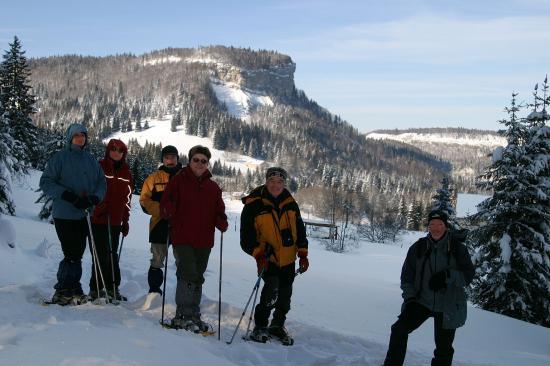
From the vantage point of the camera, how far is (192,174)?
567 cm

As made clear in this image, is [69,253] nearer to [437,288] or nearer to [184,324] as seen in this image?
[184,324]

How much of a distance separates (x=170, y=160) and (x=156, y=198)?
0.56 m

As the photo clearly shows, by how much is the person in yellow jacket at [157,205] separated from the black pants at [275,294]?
152 cm

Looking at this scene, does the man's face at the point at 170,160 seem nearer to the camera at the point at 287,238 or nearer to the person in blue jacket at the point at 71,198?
the person in blue jacket at the point at 71,198

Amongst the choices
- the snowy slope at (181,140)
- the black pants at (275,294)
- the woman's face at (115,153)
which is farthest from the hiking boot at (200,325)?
the snowy slope at (181,140)

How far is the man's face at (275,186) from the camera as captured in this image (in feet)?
19.2

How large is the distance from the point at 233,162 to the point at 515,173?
160887 millimetres

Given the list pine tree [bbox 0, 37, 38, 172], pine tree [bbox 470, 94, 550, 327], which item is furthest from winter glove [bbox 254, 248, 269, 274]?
pine tree [bbox 0, 37, 38, 172]

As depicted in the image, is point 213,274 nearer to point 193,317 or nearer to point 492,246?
point 193,317

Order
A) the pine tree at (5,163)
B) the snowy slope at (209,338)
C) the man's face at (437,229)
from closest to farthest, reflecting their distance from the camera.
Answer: the snowy slope at (209,338) < the man's face at (437,229) < the pine tree at (5,163)

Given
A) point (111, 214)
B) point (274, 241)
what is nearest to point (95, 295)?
point (111, 214)

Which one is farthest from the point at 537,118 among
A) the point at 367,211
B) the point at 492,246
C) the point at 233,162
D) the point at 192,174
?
the point at 233,162

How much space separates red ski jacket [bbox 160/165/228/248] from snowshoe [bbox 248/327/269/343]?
1124mm

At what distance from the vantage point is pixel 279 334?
19.2 feet
